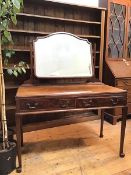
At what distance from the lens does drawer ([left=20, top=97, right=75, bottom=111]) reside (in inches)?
70.2

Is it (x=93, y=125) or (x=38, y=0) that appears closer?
(x=38, y=0)

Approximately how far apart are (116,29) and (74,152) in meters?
2.10

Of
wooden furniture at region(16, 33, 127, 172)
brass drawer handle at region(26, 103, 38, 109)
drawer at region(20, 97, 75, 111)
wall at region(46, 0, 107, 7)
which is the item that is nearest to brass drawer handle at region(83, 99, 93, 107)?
wooden furniture at region(16, 33, 127, 172)

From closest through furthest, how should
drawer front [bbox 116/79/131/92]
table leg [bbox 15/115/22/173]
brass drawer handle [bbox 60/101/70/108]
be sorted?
1. table leg [bbox 15/115/22/173]
2. brass drawer handle [bbox 60/101/70/108]
3. drawer front [bbox 116/79/131/92]

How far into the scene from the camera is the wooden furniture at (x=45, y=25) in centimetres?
275

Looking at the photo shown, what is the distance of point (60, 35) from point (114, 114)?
4.87ft

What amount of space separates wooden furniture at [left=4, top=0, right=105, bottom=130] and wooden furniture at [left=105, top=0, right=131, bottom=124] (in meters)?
0.17

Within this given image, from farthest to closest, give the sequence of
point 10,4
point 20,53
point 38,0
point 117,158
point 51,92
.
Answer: point 20,53 → point 38,0 → point 117,158 → point 51,92 → point 10,4

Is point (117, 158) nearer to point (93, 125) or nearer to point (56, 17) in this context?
point (93, 125)

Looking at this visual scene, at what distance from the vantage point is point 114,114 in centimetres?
307

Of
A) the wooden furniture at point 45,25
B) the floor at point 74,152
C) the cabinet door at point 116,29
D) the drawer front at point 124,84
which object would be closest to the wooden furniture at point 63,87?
the floor at point 74,152

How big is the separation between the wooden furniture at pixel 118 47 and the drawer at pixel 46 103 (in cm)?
133

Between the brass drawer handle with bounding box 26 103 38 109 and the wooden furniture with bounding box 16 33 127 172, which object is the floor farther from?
the brass drawer handle with bounding box 26 103 38 109

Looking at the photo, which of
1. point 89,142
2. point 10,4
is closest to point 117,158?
point 89,142
